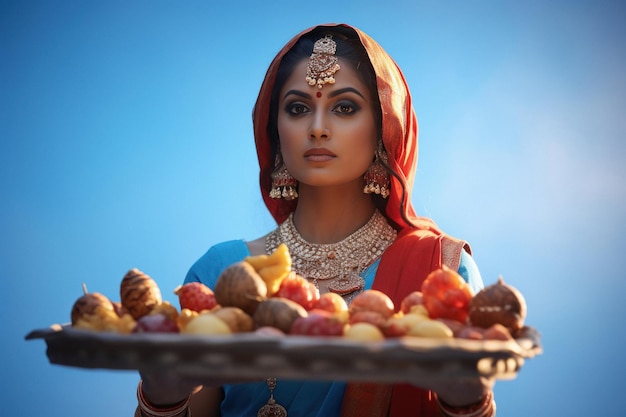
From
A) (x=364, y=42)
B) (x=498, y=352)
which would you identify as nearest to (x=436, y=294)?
(x=498, y=352)

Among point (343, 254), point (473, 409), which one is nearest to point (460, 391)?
point (473, 409)

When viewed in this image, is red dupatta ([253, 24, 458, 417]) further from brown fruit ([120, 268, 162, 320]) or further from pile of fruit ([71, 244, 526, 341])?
brown fruit ([120, 268, 162, 320])

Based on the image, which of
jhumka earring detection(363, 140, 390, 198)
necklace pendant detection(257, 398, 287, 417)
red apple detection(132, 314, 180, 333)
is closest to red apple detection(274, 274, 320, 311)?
red apple detection(132, 314, 180, 333)

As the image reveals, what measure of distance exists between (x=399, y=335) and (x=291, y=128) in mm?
1197

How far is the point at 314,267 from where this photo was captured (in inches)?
95.8

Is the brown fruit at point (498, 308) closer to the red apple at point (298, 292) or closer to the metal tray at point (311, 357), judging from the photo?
the metal tray at point (311, 357)

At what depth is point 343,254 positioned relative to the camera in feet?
8.00

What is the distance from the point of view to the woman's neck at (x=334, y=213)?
2518 millimetres

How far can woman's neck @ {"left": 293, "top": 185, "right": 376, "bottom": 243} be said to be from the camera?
8.26 feet

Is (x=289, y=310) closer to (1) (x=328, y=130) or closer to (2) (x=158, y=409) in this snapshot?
(2) (x=158, y=409)

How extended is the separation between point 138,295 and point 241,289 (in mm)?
254

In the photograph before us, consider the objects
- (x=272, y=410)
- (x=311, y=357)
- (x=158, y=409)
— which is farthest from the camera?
(x=272, y=410)

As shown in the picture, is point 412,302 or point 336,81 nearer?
point 412,302

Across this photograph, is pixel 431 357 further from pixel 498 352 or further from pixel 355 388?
pixel 355 388
